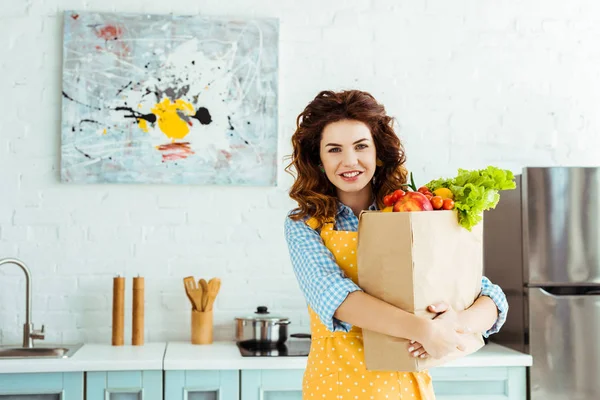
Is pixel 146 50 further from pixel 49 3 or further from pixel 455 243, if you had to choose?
pixel 455 243

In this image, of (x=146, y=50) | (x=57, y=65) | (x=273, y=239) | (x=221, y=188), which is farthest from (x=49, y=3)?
(x=273, y=239)

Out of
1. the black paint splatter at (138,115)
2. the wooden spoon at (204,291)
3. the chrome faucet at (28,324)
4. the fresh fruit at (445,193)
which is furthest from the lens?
the black paint splatter at (138,115)

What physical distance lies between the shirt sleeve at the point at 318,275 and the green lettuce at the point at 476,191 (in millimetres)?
290

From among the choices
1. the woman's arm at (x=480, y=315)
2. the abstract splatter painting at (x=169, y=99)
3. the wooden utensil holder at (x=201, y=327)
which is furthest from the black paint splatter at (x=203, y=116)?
the woman's arm at (x=480, y=315)

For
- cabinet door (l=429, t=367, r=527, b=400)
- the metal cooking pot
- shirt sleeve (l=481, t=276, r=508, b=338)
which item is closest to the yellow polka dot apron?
shirt sleeve (l=481, t=276, r=508, b=338)

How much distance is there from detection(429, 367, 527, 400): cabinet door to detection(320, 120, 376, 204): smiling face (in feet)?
3.56

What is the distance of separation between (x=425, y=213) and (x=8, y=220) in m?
2.03

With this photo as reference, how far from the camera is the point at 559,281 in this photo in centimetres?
260

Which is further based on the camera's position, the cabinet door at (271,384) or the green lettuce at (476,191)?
the cabinet door at (271,384)

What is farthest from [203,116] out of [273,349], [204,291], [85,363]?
[85,363]

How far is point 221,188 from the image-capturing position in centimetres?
294

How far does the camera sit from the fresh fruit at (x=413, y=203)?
1474mm

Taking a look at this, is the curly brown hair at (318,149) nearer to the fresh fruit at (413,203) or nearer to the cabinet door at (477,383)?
the fresh fruit at (413,203)

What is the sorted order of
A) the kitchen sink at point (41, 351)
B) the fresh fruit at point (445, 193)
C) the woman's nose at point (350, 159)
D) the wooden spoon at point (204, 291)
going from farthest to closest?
the wooden spoon at point (204, 291)
the kitchen sink at point (41, 351)
the woman's nose at point (350, 159)
the fresh fruit at point (445, 193)
